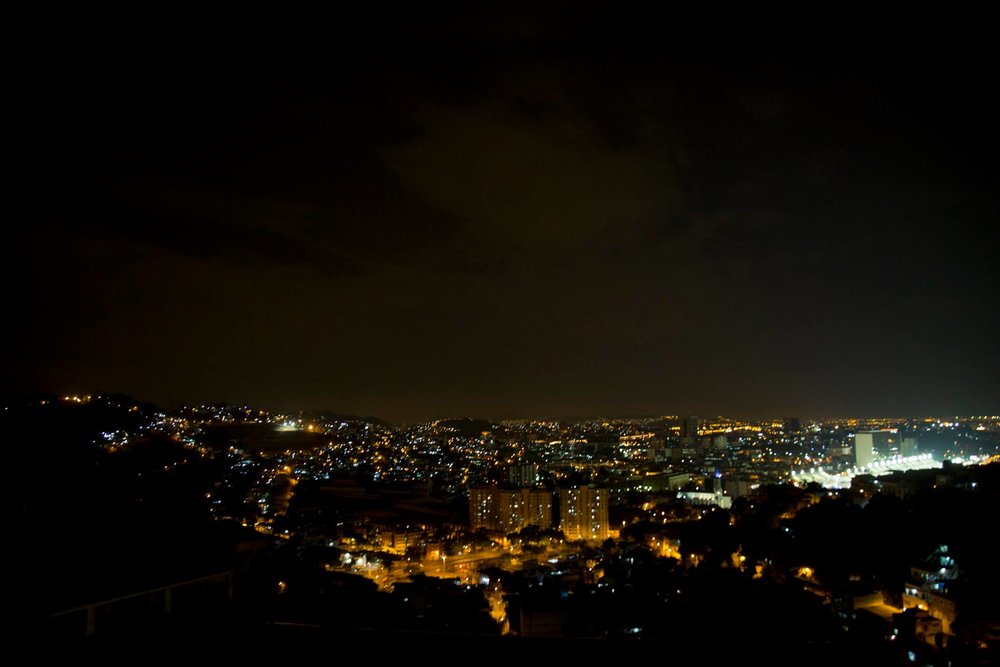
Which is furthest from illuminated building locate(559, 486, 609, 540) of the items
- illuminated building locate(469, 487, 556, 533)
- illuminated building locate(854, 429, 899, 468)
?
illuminated building locate(854, 429, 899, 468)

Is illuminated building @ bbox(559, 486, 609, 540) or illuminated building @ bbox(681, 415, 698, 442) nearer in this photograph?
illuminated building @ bbox(559, 486, 609, 540)

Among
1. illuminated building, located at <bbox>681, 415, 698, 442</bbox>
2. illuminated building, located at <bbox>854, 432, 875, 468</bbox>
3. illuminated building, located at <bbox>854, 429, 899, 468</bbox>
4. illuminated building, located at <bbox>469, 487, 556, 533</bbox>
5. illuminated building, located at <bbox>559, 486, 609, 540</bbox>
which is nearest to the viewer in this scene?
illuminated building, located at <bbox>559, 486, 609, 540</bbox>

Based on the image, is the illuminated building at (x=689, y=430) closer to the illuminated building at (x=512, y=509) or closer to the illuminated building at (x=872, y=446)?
the illuminated building at (x=872, y=446)

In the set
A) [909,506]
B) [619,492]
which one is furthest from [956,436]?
[909,506]

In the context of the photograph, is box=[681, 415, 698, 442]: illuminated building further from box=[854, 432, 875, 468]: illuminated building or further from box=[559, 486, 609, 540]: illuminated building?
box=[559, 486, 609, 540]: illuminated building

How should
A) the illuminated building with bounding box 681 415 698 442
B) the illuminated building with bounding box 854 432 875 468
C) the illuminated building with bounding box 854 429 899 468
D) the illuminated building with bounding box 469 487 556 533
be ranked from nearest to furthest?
the illuminated building with bounding box 469 487 556 533 < the illuminated building with bounding box 854 432 875 468 < the illuminated building with bounding box 854 429 899 468 < the illuminated building with bounding box 681 415 698 442

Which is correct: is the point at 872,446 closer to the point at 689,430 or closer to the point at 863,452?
the point at 863,452

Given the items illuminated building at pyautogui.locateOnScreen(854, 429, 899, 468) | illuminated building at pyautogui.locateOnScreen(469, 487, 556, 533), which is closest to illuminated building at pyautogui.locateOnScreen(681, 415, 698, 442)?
illuminated building at pyautogui.locateOnScreen(854, 429, 899, 468)
